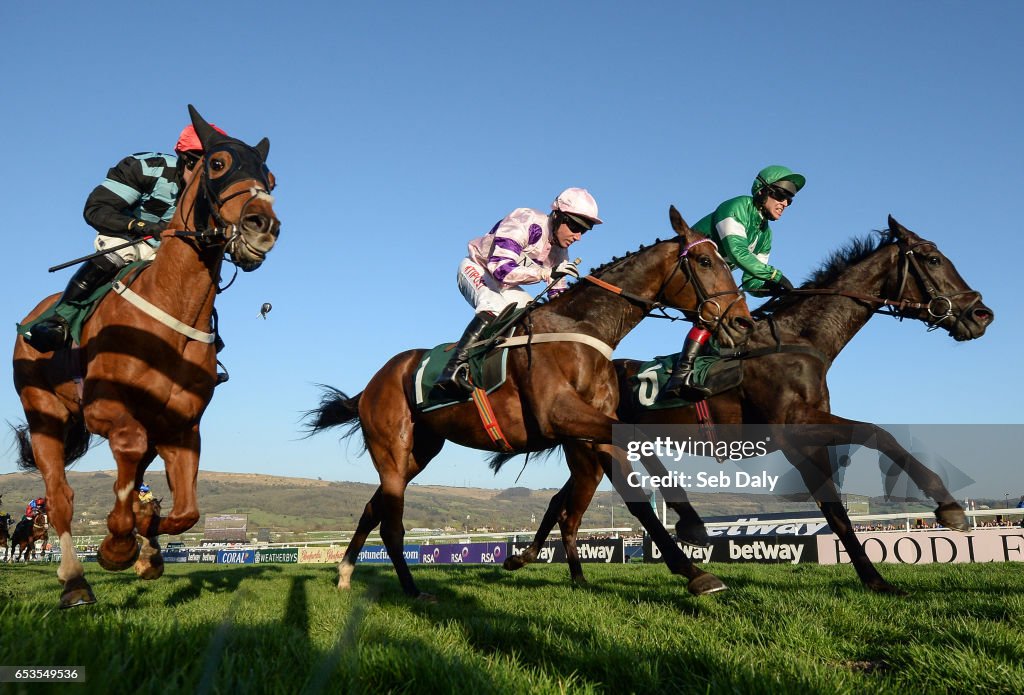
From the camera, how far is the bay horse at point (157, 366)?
15.4ft

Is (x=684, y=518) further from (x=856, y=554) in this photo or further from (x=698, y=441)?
(x=698, y=441)

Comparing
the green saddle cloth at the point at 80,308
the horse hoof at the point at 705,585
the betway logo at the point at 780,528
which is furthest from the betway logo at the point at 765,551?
the green saddle cloth at the point at 80,308

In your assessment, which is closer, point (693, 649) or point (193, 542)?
point (693, 649)

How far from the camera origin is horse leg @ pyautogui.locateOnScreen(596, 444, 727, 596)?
4562 mm

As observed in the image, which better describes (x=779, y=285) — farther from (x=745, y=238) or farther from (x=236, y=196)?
(x=236, y=196)

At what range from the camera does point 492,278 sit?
691 cm

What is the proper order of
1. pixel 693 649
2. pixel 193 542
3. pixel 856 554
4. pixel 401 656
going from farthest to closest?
pixel 193 542
pixel 856 554
pixel 693 649
pixel 401 656

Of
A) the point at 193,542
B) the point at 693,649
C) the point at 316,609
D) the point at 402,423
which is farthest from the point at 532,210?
the point at 193,542

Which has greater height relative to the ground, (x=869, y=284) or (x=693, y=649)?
(x=869, y=284)

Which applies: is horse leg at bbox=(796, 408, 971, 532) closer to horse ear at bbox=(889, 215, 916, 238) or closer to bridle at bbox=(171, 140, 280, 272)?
horse ear at bbox=(889, 215, 916, 238)

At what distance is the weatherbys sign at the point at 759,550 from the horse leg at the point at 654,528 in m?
11.0

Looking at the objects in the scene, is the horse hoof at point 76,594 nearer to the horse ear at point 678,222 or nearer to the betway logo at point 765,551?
the horse ear at point 678,222

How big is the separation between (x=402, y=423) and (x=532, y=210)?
2581 mm

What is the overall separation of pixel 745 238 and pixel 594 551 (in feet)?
53.4
